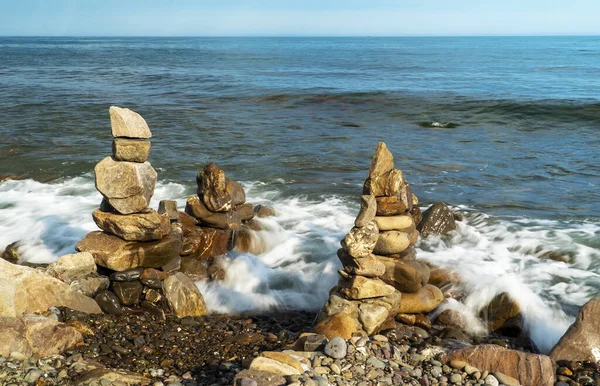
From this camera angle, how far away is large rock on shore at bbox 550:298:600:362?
28.7ft

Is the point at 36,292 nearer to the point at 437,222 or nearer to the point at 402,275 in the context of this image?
the point at 402,275

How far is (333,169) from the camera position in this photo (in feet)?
67.8

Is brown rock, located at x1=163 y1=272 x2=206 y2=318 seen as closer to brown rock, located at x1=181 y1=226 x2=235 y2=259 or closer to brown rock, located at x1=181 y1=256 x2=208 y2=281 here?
brown rock, located at x1=181 y1=256 x2=208 y2=281

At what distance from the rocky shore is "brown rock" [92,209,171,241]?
24mm

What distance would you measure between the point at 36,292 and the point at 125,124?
2.91 m

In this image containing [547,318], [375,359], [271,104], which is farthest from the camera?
[271,104]

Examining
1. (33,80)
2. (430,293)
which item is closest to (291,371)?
(430,293)

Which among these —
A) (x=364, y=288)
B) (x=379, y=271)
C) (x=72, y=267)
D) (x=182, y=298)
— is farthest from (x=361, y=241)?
(x=72, y=267)

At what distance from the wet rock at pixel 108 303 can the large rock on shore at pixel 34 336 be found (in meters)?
1.59

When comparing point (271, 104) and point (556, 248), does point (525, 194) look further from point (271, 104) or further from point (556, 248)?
point (271, 104)

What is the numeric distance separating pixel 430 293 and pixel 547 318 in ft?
6.09

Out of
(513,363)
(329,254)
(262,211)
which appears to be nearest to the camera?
(513,363)

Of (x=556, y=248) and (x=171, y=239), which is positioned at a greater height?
Answer: (x=171, y=239)

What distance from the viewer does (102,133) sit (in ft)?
88.2
